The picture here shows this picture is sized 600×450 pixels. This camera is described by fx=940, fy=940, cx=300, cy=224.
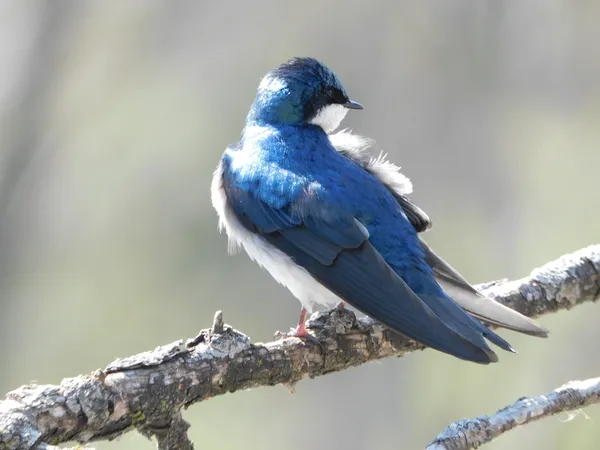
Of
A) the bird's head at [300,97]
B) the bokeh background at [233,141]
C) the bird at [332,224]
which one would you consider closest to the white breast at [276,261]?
the bird at [332,224]

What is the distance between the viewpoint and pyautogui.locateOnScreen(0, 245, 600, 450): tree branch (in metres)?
1.87

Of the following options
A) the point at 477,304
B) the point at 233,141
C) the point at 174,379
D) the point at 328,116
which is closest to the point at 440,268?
the point at 477,304

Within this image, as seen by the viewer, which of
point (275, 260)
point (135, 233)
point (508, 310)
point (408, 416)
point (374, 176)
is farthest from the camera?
point (135, 233)

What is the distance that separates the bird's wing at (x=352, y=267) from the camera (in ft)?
7.84

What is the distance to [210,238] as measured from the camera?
5633 mm

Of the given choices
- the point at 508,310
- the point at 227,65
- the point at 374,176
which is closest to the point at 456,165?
the point at 227,65

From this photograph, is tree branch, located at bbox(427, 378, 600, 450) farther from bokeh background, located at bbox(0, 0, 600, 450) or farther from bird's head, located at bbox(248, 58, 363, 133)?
bokeh background, located at bbox(0, 0, 600, 450)

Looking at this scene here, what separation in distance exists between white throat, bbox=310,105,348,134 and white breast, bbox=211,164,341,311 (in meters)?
0.38

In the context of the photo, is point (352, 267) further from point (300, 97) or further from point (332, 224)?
point (300, 97)

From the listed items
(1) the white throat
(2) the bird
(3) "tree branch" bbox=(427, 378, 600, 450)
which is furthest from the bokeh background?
(3) "tree branch" bbox=(427, 378, 600, 450)

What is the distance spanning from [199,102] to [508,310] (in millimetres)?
4035

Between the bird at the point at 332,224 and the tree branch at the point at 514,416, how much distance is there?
205 millimetres

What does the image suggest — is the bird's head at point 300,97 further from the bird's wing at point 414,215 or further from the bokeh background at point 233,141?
the bokeh background at point 233,141

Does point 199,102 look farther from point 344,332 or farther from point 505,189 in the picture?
point 344,332
